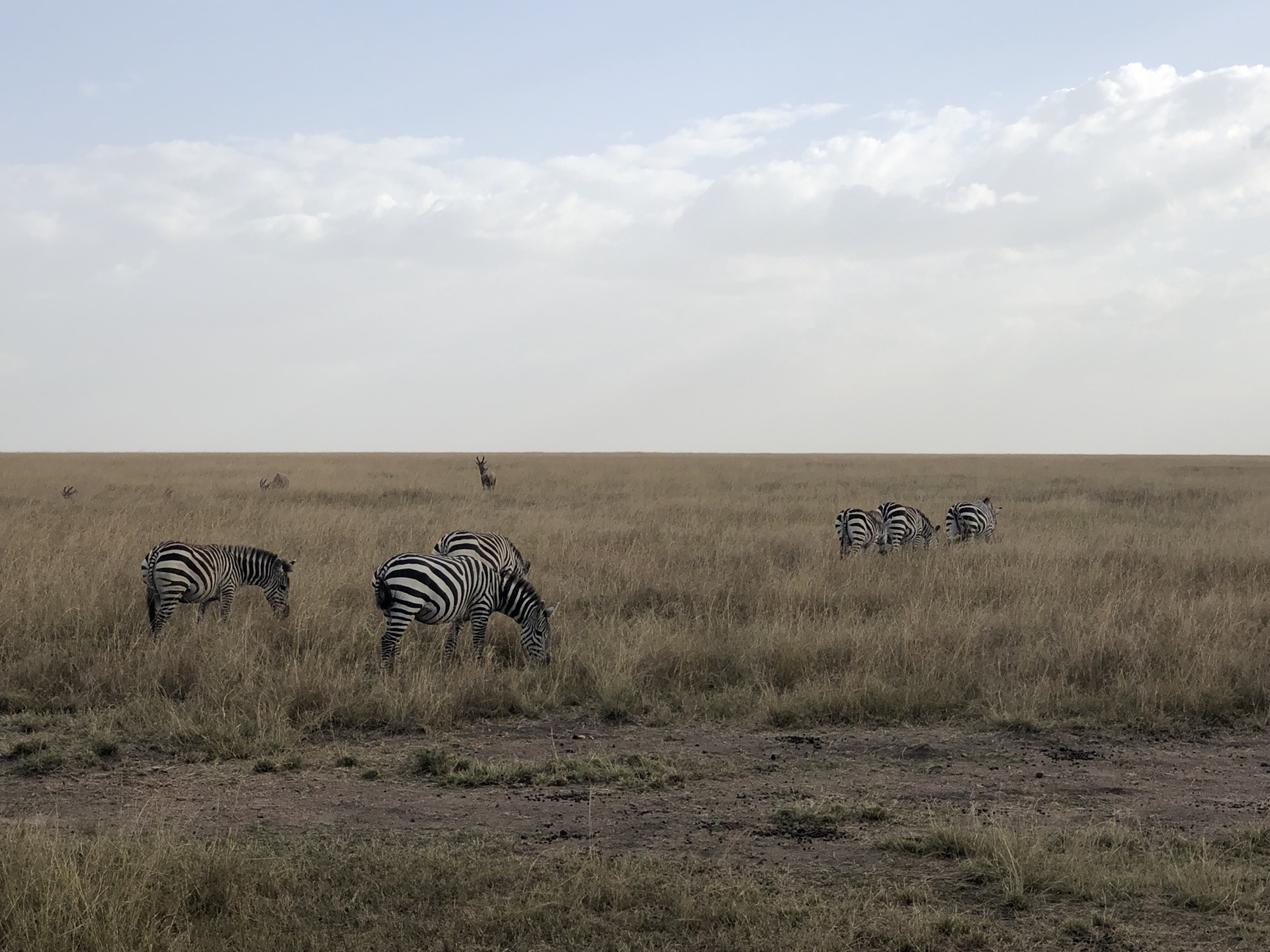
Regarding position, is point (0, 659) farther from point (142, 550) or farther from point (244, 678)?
point (142, 550)

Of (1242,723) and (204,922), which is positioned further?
(1242,723)

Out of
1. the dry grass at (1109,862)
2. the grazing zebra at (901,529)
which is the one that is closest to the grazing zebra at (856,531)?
the grazing zebra at (901,529)

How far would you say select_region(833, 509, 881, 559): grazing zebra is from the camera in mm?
16172

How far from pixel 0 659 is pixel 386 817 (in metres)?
5.38

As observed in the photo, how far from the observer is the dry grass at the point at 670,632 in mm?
7746

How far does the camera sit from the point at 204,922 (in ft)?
13.4

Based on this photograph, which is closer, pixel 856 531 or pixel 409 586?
pixel 409 586

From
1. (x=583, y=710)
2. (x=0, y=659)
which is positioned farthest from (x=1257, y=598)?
(x=0, y=659)

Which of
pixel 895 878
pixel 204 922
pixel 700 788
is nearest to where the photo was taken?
pixel 204 922

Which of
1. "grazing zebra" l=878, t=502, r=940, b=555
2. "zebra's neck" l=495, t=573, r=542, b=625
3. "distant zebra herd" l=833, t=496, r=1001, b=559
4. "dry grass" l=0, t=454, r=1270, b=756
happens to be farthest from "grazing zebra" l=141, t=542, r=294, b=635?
"grazing zebra" l=878, t=502, r=940, b=555

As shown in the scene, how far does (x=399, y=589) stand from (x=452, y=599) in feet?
1.61

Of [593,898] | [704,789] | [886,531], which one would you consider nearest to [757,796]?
[704,789]

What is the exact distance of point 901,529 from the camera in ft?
54.4

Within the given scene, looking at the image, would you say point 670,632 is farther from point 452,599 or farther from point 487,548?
point 487,548
